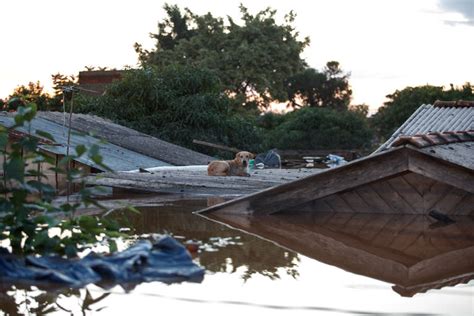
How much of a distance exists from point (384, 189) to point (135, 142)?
1227 centimetres

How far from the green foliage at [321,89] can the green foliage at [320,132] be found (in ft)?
74.7

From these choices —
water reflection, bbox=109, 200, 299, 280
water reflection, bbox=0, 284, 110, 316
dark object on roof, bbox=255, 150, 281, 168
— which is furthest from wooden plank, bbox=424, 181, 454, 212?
dark object on roof, bbox=255, 150, 281, 168

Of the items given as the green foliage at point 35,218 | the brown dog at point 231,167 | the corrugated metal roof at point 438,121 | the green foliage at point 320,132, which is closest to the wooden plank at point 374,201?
the green foliage at point 35,218

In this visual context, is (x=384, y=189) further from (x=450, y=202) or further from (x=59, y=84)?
(x=59, y=84)

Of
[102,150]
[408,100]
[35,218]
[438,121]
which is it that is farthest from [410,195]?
[408,100]

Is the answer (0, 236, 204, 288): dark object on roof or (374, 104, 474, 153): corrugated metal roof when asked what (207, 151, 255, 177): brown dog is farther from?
(0, 236, 204, 288): dark object on roof

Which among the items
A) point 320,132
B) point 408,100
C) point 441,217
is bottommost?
point 441,217

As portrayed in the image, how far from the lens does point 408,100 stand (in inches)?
1550

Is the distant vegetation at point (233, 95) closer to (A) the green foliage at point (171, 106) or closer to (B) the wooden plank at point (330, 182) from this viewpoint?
(A) the green foliage at point (171, 106)

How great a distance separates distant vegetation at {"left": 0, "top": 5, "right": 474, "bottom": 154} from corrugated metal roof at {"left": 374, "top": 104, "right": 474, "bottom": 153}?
1383 centimetres

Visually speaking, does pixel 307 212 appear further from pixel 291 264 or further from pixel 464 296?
pixel 464 296

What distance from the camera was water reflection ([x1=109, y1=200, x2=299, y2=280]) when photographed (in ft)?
18.5

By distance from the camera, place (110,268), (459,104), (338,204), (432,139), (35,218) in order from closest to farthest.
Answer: (110,268), (35,218), (432,139), (338,204), (459,104)

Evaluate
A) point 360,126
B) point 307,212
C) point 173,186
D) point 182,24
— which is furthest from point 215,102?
point 182,24
